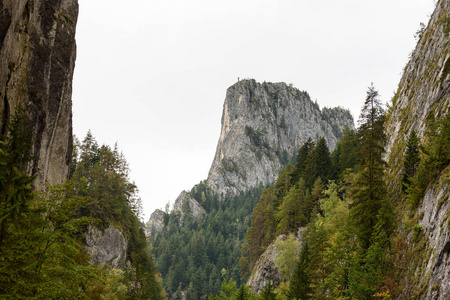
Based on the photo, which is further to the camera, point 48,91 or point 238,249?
point 238,249

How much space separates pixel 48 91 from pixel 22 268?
1975cm

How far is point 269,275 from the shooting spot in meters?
42.9

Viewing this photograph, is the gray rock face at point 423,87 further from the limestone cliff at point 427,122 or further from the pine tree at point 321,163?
the pine tree at point 321,163

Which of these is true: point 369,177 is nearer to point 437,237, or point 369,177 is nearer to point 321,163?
point 437,237

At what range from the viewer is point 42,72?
82.9 ft

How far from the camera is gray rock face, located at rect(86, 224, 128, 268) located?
4272cm

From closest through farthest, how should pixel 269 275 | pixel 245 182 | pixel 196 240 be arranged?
pixel 269 275 < pixel 196 240 < pixel 245 182

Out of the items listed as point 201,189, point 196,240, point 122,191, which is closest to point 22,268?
point 122,191

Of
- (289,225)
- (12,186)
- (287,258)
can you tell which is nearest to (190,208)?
(289,225)

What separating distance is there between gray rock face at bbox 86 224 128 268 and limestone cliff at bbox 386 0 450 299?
119 ft

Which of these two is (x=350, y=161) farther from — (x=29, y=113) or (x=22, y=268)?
(x=22, y=268)

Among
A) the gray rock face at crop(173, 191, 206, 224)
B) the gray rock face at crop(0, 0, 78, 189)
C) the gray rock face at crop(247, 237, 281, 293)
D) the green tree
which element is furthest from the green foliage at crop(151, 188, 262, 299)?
the green tree

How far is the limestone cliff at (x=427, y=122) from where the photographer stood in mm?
14219

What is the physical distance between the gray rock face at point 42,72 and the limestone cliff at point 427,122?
24.0 meters
